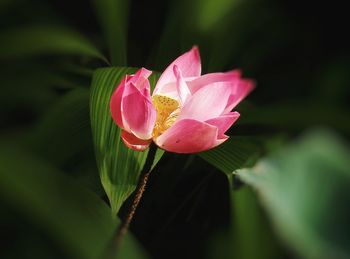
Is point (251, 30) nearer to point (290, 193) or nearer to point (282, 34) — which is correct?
point (282, 34)

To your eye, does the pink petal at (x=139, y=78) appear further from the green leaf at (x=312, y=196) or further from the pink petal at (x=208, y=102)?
the green leaf at (x=312, y=196)

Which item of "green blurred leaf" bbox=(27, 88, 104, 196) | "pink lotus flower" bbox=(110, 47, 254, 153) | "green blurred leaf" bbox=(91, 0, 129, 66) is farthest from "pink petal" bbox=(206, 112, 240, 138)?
"green blurred leaf" bbox=(91, 0, 129, 66)

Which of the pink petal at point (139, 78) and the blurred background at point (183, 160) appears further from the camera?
the pink petal at point (139, 78)

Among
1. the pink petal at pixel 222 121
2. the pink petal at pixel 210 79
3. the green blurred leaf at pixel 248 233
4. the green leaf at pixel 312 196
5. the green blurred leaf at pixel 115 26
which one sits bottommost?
the green blurred leaf at pixel 248 233

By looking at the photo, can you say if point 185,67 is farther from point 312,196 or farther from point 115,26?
point 312,196

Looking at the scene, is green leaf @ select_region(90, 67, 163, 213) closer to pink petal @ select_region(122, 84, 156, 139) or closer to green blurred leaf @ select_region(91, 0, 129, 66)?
pink petal @ select_region(122, 84, 156, 139)

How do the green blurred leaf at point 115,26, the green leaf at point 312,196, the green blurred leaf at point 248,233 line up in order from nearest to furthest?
the green leaf at point 312,196 < the green blurred leaf at point 248,233 < the green blurred leaf at point 115,26

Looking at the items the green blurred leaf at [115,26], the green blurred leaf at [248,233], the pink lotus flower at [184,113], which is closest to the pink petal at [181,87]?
the pink lotus flower at [184,113]

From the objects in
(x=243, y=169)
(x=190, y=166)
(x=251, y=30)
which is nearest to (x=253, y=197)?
(x=243, y=169)
